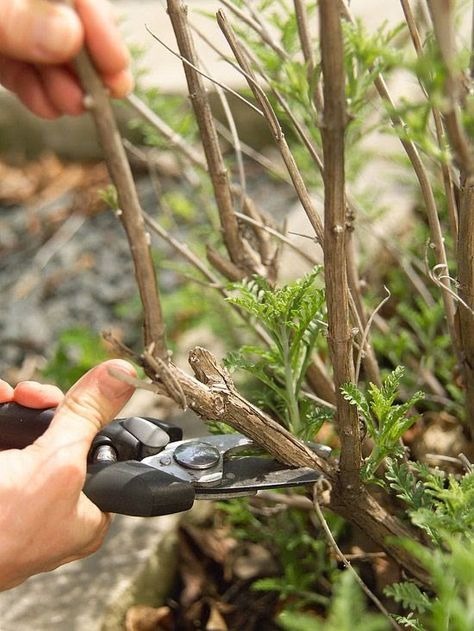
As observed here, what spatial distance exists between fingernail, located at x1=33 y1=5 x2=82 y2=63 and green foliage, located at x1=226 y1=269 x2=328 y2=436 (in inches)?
14.2

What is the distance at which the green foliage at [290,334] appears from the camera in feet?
3.58

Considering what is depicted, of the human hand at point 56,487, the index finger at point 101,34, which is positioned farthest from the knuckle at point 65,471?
the index finger at point 101,34

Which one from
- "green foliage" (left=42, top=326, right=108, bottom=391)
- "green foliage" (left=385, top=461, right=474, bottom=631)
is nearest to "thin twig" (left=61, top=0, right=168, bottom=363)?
"green foliage" (left=385, top=461, right=474, bottom=631)

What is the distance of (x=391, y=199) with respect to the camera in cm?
232

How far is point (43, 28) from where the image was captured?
2.93ft

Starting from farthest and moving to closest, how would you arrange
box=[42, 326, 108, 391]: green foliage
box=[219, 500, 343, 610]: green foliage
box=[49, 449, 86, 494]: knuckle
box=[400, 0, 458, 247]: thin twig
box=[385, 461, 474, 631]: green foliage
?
box=[42, 326, 108, 391]: green foliage
box=[219, 500, 343, 610]: green foliage
box=[400, 0, 458, 247]: thin twig
box=[49, 449, 86, 494]: knuckle
box=[385, 461, 474, 631]: green foliage

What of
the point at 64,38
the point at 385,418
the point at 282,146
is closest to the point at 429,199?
the point at 282,146

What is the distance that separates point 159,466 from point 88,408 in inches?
6.0

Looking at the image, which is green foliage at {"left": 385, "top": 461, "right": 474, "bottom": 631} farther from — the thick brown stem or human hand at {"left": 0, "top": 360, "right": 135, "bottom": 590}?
human hand at {"left": 0, "top": 360, "right": 135, "bottom": 590}

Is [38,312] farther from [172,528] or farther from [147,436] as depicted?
[147,436]

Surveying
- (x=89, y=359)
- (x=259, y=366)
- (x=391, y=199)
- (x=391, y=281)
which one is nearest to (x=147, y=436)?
(x=259, y=366)

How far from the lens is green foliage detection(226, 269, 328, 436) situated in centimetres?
109

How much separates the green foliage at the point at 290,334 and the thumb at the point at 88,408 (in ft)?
0.51

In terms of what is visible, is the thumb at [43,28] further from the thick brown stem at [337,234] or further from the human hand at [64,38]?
the thick brown stem at [337,234]
